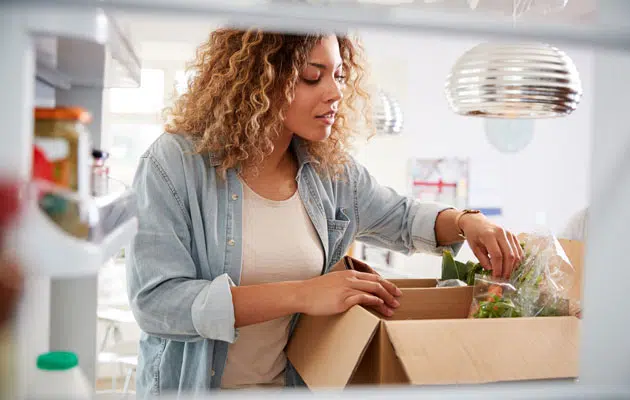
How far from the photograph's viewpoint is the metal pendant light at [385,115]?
3525mm

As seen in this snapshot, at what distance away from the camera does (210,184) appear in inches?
54.5

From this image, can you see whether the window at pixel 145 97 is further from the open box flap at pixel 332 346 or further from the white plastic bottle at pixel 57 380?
the white plastic bottle at pixel 57 380

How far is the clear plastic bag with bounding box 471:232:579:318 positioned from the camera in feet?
4.23

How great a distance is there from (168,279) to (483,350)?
1.89 feet

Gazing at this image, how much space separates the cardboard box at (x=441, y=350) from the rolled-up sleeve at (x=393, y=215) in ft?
1.58

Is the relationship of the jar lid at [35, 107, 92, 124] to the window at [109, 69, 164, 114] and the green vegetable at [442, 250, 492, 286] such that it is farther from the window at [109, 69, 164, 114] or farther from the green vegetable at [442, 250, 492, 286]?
the window at [109, 69, 164, 114]

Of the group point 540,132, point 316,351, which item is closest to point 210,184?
point 316,351

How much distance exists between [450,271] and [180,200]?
664 millimetres

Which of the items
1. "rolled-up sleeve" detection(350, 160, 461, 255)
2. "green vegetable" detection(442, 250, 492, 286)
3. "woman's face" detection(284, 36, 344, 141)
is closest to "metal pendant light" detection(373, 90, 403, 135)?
"rolled-up sleeve" detection(350, 160, 461, 255)

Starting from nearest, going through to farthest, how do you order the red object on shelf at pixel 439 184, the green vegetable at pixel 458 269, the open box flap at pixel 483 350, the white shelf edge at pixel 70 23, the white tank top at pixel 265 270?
1. the white shelf edge at pixel 70 23
2. the open box flap at pixel 483 350
3. the white tank top at pixel 265 270
4. the green vegetable at pixel 458 269
5. the red object on shelf at pixel 439 184

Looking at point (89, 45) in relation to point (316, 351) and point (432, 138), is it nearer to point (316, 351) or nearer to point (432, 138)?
point (316, 351)

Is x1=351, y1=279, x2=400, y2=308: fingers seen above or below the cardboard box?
above

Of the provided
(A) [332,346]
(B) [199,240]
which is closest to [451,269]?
(A) [332,346]

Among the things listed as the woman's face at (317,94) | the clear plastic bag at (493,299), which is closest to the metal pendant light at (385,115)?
the woman's face at (317,94)
